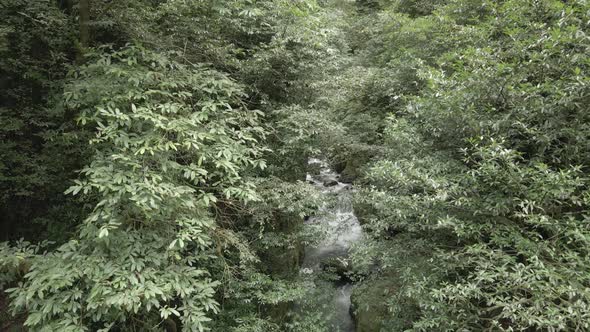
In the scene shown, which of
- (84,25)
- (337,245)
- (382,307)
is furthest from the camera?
(337,245)

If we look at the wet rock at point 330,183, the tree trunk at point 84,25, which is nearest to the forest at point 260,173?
the tree trunk at point 84,25

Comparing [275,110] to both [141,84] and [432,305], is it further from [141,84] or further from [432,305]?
[432,305]

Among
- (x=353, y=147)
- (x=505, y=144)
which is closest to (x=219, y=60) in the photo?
(x=353, y=147)

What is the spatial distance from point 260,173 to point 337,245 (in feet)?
15.0

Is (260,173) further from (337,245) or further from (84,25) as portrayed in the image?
(337,245)

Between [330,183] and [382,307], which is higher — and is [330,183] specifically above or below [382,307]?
below

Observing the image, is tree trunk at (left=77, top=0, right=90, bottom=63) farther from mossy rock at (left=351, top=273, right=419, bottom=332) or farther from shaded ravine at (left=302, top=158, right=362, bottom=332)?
mossy rock at (left=351, top=273, right=419, bottom=332)

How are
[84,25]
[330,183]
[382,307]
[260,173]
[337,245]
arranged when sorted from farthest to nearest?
1. [330,183]
2. [337,245]
3. [382,307]
4. [260,173]
5. [84,25]

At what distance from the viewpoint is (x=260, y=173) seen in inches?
239

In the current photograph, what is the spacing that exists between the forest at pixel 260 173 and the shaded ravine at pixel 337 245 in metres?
0.11

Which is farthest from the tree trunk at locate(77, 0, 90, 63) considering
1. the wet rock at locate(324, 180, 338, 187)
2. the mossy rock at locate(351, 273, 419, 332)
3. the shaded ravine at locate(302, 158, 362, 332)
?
the wet rock at locate(324, 180, 338, 187)

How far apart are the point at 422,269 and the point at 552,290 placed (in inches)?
60.5

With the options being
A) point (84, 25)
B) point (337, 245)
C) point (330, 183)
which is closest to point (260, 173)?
point (84, 25)

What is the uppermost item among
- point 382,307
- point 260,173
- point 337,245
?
point 260,173
